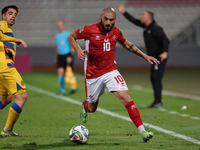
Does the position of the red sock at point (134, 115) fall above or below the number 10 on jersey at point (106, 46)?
below

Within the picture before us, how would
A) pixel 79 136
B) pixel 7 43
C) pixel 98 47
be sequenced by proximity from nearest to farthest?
pixel 79 136
pixel 98 47
pixel 7 43

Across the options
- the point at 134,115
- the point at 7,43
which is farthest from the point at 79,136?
the point at 7,43

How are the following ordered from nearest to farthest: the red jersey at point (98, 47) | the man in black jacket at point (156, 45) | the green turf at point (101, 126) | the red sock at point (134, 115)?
the green turf at point (101, 126), the red sock at point (134, 115), the red jersey at point (98, 47), the man in black jacket at point (156, 45)

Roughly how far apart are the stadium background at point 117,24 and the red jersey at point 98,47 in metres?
21.3

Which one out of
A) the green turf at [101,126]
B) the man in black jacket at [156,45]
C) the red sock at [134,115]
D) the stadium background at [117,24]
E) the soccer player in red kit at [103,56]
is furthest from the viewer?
the stadium background at [117,24]

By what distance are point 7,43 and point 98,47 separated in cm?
147

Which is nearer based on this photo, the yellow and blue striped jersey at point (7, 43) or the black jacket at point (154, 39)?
the yellow and blue striped jersey at point (7, 43)

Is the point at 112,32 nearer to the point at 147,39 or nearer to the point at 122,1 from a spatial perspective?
the point at 147,39

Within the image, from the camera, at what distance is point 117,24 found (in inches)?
1156

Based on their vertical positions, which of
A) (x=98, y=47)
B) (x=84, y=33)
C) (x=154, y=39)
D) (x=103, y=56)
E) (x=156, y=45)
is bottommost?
(x=156, y=45)

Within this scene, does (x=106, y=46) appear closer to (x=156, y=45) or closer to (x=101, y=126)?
(x=101, y=126)

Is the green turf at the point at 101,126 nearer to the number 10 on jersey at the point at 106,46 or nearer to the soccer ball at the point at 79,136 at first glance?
the soccer ball at the point at 79,136

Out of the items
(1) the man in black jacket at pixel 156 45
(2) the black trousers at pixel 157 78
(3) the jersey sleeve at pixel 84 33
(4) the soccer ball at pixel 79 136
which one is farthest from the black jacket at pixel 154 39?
(4) the soccer ball at pixel 79 136

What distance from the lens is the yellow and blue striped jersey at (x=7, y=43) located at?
5188 mm
